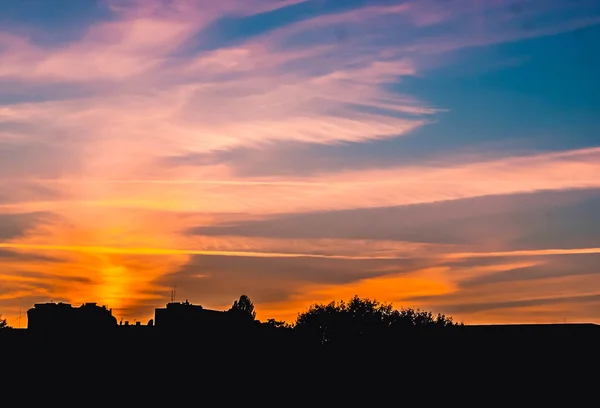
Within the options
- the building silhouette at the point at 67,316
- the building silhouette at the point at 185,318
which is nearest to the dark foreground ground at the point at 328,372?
the building silhouette at the point at 185,318

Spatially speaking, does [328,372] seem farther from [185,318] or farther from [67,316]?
[67,316]

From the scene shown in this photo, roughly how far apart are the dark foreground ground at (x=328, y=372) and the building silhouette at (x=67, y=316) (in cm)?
1031

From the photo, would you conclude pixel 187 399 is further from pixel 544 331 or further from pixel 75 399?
pixel 544 331

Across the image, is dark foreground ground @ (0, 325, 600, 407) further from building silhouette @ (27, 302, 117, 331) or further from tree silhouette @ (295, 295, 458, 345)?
tree silhouette @ (295, 295, 458, 345)

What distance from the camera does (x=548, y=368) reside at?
2028 inches

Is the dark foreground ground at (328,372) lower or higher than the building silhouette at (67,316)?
lower

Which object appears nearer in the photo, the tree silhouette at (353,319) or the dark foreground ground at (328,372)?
the dark foreground ground at (328,372)

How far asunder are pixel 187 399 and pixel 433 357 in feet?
48.4

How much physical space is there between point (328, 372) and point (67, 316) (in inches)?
1295

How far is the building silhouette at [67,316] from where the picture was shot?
6987cm

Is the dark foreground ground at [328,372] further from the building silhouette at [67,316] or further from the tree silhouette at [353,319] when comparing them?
the tree silhouette at [353,319]

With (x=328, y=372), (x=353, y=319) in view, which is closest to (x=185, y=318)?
(x=328, y=372)

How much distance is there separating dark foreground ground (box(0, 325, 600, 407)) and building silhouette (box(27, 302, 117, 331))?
10.3 meters

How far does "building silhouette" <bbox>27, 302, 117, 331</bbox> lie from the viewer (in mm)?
69869
